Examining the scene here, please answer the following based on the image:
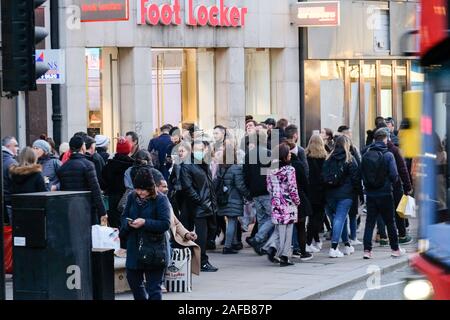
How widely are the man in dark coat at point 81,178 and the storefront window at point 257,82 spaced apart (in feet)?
53.0

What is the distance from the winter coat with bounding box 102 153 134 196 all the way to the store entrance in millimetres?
12081

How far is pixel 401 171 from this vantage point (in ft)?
57.0

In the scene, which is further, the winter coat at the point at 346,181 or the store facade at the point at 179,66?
the store facade at the point at 179,66

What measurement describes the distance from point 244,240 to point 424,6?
11725 millimetres

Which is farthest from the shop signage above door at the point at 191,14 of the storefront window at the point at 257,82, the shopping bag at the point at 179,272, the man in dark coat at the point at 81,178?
the shopping bag at the point at 179,272

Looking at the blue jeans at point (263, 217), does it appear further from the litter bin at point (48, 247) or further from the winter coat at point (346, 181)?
the litter bin at point (48, 247)

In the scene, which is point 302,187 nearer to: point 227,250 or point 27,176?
point 227,250

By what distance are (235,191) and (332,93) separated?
1571cm

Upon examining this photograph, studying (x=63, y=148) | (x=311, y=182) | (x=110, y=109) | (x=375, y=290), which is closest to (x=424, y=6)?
(x=375, y=290)

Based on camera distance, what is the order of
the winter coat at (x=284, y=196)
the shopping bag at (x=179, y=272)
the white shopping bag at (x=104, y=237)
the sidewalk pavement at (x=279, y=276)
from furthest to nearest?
the winter coat at (x=284, y=196)
the shopping bag at (x=179, y=272)
the sidewalk pavement at (x=279, y=276)
the white shopping bag at (x=104, y=237)

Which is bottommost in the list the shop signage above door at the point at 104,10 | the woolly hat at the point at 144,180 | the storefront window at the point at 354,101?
the woolly hat at the point at 144,180

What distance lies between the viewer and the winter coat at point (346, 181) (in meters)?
16.6

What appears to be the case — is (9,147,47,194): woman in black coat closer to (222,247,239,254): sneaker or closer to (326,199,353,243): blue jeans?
(222,247,239,254): sneaker

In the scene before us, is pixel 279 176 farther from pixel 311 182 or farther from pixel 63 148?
pixel 63 148
